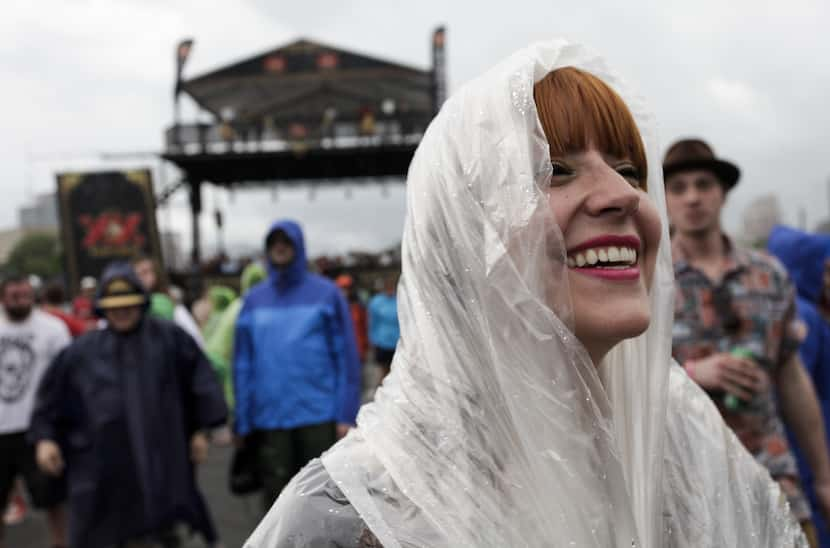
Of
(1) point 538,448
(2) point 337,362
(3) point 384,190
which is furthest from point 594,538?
(3) point 384,190

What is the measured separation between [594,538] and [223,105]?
26.7 meters

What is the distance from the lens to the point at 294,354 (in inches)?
152

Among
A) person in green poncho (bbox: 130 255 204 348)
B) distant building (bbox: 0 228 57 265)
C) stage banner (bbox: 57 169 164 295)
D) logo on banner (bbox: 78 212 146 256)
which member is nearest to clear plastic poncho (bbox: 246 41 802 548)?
person in green poncho (bbox: 130 255 204 348)

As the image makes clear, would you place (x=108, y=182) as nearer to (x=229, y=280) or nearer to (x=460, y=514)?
(x=229, y=280)

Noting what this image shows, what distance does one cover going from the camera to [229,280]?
1931 centimetres

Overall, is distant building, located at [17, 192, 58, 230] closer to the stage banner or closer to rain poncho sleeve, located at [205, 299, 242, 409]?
the stage banner

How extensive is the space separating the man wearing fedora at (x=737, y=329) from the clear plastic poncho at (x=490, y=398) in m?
1.10

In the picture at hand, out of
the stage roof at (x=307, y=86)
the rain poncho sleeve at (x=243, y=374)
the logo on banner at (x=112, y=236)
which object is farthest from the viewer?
the stage roof at (x=307, y=86)

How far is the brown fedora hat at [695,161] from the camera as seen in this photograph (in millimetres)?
2383

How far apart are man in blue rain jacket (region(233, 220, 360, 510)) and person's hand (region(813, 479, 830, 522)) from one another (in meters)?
2.11

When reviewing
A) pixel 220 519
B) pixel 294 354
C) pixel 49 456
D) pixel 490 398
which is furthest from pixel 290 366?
pixel 490 398

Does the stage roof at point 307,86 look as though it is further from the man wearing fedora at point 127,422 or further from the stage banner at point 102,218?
the man wearing fedora at point 127,422

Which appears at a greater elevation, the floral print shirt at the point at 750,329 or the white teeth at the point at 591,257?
the white teeth at the point at 591,257

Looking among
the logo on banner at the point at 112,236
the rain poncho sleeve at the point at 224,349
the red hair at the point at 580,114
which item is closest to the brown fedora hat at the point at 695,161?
the red hair at the point at 580,114
